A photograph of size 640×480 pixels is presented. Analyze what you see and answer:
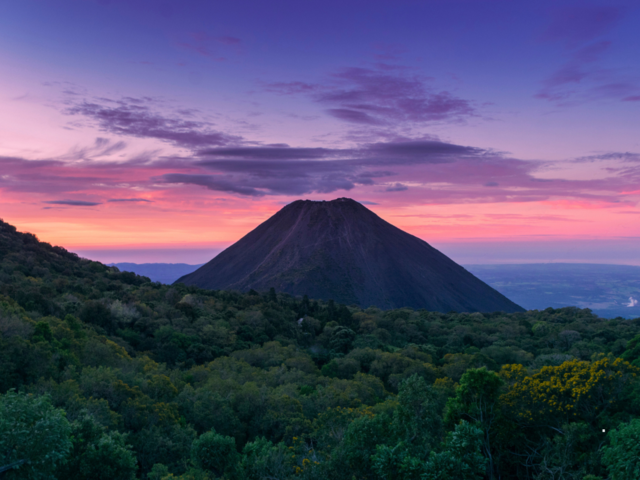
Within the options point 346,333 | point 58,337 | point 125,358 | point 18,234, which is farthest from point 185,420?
point 18,234

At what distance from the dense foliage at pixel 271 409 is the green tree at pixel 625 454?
0.06 meters

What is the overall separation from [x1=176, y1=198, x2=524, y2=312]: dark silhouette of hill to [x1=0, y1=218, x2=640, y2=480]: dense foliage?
94.4m

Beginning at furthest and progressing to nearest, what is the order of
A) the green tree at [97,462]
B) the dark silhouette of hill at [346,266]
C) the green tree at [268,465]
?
the dark silhouette of hill at [346,266] < the green tree at [268,465] < the green tree at [97,462]

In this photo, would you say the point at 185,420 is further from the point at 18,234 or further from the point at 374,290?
the point at 374,290

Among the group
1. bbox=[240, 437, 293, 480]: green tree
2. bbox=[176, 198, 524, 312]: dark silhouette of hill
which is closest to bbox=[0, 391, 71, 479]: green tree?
bbox=[240, 437, 293, 480]: green tree

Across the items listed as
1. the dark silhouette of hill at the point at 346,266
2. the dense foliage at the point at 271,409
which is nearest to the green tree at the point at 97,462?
the dense foliage at the point at 271,409

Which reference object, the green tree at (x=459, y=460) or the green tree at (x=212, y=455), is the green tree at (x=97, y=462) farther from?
the green tree at (x=459, y=460)

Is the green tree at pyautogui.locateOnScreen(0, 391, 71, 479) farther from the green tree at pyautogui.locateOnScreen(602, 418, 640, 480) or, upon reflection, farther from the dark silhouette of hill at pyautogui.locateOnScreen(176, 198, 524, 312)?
the dark silhouette of hill at pyautogui.locateOnScreen(176, 198, 524, 312)

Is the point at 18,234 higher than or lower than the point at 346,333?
higher

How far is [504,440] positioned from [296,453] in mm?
9939

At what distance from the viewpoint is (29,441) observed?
12.5m

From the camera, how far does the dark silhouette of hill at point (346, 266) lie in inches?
5802

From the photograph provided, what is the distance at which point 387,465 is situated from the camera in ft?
44.8

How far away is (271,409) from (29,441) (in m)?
14.8
